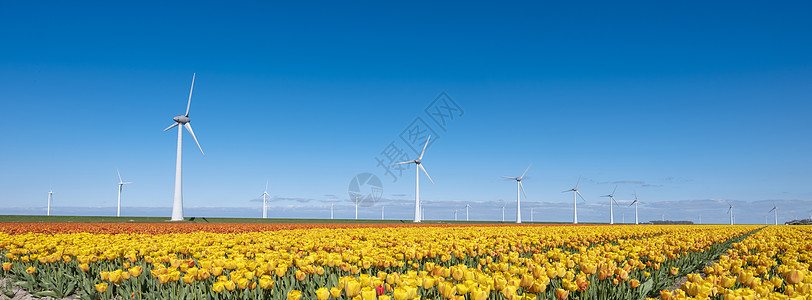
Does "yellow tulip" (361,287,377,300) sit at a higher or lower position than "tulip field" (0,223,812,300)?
higher

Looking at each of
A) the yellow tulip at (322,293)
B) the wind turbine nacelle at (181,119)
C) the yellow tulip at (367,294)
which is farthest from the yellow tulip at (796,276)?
the wind turbine nacelle at (181,119)

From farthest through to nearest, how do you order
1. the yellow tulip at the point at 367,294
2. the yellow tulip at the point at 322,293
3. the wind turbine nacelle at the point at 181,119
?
the wind turbine nacelle at the point at 181,119 → the yellow tulip at the point at 322,293 → the yellow tulip at the point at 367,294

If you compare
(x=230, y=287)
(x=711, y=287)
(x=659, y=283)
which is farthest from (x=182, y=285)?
(x=659, y=283)

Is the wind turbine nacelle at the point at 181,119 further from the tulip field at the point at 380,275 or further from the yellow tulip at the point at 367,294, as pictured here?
the yellow tulip at the point at 367,294

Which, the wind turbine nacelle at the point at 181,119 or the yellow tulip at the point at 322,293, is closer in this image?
the yellow tulip at the point at 322,293

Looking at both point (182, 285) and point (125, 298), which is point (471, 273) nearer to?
point (182, 285)

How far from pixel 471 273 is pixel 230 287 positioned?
3460mm

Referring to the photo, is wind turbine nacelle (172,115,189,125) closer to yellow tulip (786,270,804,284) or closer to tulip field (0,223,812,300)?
tulip field (0,223,812,300)

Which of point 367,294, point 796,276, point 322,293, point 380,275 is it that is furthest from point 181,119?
point 796,276

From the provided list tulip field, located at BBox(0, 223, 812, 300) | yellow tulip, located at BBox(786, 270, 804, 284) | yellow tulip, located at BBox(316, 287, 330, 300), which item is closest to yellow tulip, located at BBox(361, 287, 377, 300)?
tulip field, located at BBox(0, 223, 812, 300)

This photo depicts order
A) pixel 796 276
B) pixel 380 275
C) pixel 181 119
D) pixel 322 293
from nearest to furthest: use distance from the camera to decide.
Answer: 1. pixel 322 293
2. pixel 380 275
3. pixel 796 276
4. pixel 181 119

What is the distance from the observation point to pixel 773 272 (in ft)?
37.6

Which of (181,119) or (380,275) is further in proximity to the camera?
(181,119)

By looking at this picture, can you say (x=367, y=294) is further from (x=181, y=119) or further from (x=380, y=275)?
(x=181, y=119)
